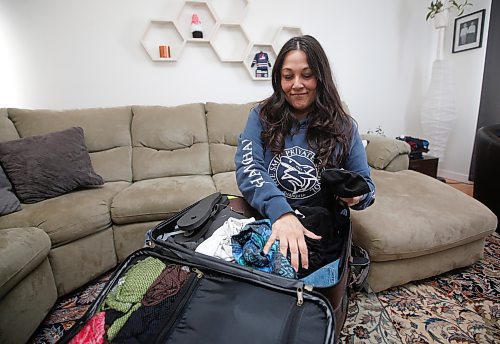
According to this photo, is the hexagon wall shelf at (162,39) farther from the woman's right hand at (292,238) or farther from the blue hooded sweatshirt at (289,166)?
the woman's right hand at (292,238)

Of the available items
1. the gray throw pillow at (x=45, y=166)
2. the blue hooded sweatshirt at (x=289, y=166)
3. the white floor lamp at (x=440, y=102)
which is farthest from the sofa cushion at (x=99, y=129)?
the white floor lamp at (x=440, y=102)

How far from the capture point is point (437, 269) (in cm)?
130

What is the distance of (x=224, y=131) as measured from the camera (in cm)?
203

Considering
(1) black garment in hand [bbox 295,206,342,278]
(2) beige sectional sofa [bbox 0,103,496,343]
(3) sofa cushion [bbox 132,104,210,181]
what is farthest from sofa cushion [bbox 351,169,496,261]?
(3) sofa cushion [bbox 132,104,210,181]

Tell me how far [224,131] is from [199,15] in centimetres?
101

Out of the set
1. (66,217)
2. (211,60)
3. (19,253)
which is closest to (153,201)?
(66,217)

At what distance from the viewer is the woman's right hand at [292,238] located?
2.18ft

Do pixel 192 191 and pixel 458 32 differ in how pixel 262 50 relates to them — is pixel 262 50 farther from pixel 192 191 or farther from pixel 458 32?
pixel 458 32

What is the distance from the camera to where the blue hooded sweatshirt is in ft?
3.00

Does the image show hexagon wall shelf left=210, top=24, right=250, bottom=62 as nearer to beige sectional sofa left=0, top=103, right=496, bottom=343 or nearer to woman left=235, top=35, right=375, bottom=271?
beige sectional sofa left=0, top=103, right=496, bottom=343

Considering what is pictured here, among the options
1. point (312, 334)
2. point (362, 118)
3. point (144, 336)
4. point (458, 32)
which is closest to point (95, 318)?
point (144, 336)

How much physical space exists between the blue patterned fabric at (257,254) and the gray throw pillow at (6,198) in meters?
1.28

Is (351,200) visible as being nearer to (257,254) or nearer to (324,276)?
(324,276)

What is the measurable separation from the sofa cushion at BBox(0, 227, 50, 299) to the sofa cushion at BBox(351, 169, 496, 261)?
130 centimetres
